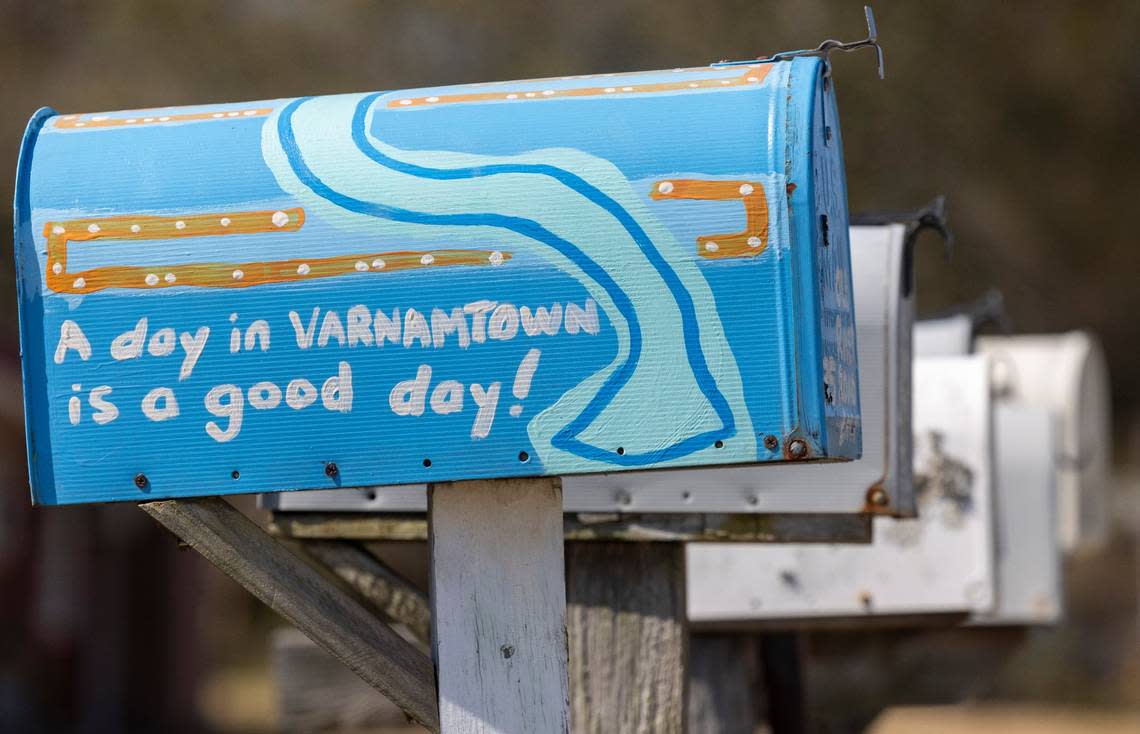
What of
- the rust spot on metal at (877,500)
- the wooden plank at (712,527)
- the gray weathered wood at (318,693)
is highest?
the rust spot on metal at (877,500)

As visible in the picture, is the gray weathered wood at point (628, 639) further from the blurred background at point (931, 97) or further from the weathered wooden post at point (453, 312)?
the blurred background at point (931, 97)

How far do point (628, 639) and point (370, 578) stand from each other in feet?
1.79

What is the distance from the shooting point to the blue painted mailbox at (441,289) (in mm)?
2117

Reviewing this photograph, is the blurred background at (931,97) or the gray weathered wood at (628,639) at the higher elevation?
the blurred background at (931,97)

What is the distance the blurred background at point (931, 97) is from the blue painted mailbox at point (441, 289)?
9497 millimetres

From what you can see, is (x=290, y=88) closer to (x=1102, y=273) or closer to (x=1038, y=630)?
(x=1102, y=273)

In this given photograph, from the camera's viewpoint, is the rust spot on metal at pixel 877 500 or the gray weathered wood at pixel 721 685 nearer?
the rust spot on metal at pixel 877 500

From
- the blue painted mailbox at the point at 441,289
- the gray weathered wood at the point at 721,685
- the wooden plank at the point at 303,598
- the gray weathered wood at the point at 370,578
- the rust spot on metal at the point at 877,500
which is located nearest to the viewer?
the blue painted mailbox at the point at 441,289

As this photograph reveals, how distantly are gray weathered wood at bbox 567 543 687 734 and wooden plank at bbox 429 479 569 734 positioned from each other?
29.4 inches

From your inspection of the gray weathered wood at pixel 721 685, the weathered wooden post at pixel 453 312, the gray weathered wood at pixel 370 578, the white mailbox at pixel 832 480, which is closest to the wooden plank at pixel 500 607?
the weathered wooden post at pixel 453 312

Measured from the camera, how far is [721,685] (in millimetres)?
3928

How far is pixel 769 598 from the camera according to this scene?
3.74m

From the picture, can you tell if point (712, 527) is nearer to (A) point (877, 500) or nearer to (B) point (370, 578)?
(A) point (877, 500)

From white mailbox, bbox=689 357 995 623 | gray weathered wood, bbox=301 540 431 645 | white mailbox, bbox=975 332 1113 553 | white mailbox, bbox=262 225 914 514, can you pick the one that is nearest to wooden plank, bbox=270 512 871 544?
white mailbox, bbox=262 225 914 514
